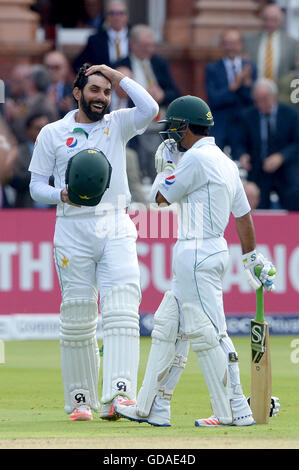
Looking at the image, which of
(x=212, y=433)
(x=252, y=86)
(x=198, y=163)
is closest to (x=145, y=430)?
(x=212, y=433)

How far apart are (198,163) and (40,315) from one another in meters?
7.21

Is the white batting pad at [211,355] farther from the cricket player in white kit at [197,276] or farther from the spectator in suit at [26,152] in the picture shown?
the spectator in suit at [26,152]

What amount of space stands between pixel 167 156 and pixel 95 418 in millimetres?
1897

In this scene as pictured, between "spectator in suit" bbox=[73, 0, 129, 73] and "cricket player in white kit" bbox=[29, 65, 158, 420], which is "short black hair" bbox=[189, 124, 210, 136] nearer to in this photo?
"cricket player in white kit" bbox=[29, 65, 158, 420]

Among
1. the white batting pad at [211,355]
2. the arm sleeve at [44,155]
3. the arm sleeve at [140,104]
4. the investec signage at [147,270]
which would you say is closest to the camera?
the white batting pad at [211,355]

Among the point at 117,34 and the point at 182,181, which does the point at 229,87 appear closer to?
the point at 117,34

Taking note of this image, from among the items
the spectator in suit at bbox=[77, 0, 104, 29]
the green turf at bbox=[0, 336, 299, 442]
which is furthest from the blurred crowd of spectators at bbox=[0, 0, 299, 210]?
the spectator in suit at bbox=[77, 0, 104, 29]

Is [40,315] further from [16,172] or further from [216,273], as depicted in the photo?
[216,273]

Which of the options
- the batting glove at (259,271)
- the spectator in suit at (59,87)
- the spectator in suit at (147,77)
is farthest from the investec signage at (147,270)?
the batting glove at (259,271)

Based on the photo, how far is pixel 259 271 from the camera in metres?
9.16

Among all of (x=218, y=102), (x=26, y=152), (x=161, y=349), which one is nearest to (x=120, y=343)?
(x=161, y=349)

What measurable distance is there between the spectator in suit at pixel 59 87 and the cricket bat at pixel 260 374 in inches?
316

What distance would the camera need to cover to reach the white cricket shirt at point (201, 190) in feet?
28.9

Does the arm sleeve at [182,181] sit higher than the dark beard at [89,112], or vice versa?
the dark beard at [89,112]
